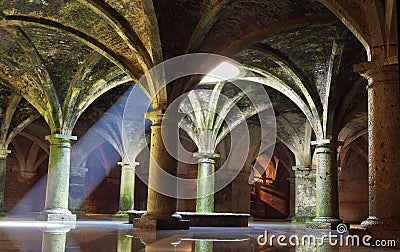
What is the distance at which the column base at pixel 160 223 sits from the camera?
854cm

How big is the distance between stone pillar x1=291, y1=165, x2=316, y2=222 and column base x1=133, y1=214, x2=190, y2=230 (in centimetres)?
860

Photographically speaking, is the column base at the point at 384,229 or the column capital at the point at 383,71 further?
the column capital at the point at 383,71

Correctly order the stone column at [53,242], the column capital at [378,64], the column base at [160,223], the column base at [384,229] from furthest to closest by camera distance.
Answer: the column base at [160,223] < the column capital at [378,64] < the column base at [384,229] < the stone column at [53,242]

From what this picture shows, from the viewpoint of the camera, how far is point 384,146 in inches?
229

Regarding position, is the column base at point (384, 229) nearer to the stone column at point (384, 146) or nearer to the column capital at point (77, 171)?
the stone column at point (384, 146)

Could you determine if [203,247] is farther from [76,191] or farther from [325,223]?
[76,191]

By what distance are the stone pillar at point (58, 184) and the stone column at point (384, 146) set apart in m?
8.45

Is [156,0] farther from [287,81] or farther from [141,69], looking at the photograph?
[287,81]

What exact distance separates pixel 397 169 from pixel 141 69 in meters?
5.69

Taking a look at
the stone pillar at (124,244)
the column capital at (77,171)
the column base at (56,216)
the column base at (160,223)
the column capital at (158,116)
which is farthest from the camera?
the column capital at (77,171)

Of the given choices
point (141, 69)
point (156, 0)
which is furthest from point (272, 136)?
point (156, 0)

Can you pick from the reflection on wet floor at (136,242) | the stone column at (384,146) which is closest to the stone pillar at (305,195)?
the reflection on wet floor at (136,242)

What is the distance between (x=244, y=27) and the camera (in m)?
9.33

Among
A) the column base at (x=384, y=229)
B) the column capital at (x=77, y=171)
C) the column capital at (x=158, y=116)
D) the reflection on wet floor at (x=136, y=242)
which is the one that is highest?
the column capital at (x=158, y=116)
